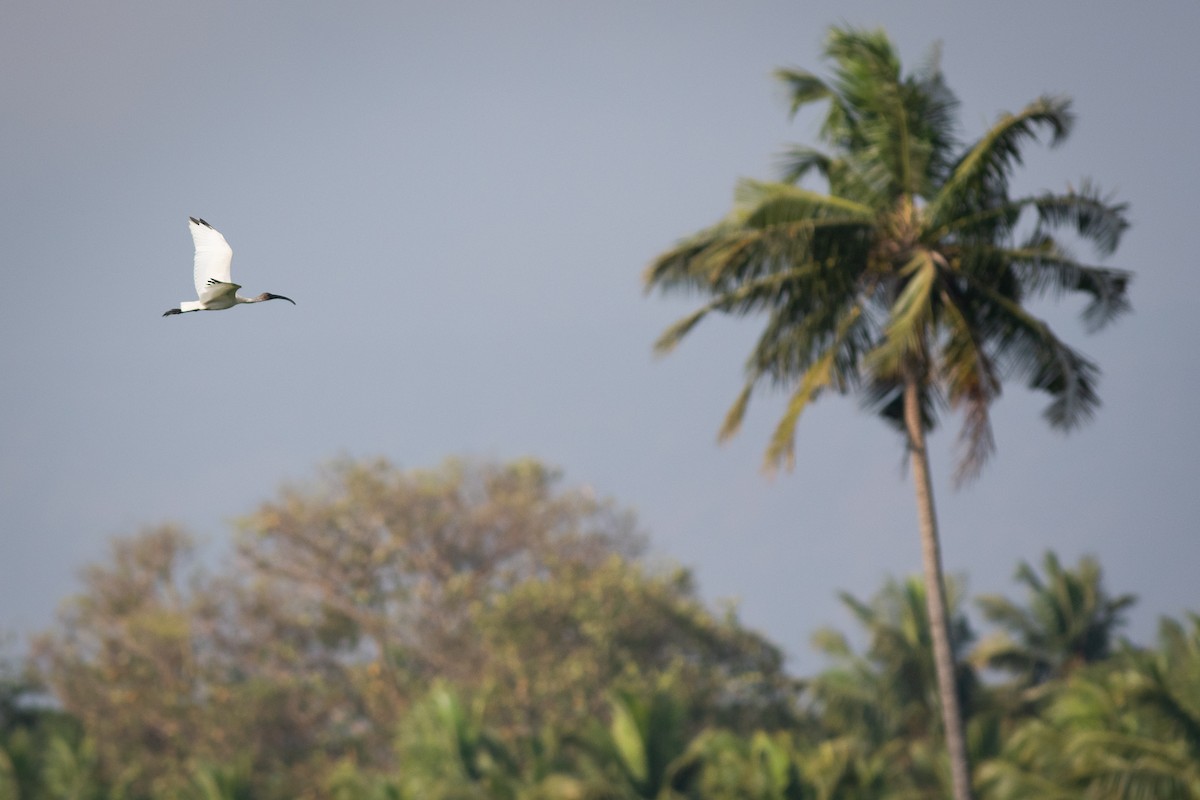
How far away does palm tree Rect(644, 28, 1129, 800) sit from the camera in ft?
54.8

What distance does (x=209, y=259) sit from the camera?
10203 mm

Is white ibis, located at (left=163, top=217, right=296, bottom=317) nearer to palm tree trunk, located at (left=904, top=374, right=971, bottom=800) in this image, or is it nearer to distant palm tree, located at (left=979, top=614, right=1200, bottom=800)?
palm tree trunk, located at (left=904, top=374, right=971, bottom=800)

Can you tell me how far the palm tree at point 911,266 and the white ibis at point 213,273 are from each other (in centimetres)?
770

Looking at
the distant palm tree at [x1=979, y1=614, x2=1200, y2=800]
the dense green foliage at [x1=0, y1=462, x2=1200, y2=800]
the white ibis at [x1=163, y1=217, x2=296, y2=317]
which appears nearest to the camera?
the white ibis at [x1=163, y1=217, x2=296, y2=317]

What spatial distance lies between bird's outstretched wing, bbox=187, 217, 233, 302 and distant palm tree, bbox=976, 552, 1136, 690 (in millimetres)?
29357

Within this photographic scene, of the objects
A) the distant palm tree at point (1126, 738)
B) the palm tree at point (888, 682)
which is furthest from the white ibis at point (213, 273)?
the palm tree at point (888, 682)

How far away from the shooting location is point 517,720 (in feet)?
113

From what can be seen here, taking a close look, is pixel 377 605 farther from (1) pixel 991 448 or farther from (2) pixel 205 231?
(2) pixel 205 231

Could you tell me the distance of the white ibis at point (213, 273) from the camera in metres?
9.94

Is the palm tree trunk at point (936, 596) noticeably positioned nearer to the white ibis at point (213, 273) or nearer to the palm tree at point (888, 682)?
the white ibis at point (213, 273)

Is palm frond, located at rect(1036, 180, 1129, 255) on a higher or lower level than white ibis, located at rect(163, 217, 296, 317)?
higher

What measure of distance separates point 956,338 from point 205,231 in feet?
30.7

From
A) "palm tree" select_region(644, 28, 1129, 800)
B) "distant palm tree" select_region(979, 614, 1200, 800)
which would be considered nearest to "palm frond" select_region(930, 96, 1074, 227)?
"palm tree" select_region(644, 28, 1129, 800)

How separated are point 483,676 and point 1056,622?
1397 centimetres
